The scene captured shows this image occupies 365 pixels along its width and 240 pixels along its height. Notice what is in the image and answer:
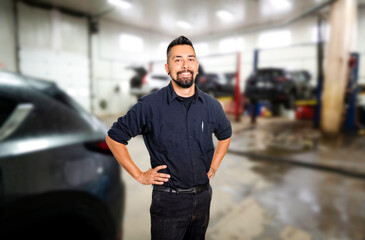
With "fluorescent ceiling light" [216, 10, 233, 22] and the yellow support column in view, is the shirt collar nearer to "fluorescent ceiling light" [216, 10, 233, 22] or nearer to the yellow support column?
"fluorescent ceiling light" [216, 10, 233, 22]

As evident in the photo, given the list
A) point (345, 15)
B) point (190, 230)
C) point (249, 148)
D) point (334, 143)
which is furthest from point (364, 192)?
point (345, 15)

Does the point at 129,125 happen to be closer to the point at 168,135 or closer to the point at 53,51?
the point at 168,135

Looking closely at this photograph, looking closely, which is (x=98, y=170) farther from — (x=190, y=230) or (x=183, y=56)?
(x=183, y=56)

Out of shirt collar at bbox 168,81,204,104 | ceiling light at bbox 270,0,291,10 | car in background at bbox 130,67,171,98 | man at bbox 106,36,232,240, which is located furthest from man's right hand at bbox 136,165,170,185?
ceiling light at bbox 270,0,291,10

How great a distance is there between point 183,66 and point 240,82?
7395 millimetres

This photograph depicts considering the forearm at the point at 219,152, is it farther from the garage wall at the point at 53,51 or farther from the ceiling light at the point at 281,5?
the garage wall at the point at 53,51

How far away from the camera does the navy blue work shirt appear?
1.09 ft

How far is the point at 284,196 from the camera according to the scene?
3.28 meters

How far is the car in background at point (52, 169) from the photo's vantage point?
0.93m

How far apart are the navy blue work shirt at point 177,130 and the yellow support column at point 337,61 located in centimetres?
838

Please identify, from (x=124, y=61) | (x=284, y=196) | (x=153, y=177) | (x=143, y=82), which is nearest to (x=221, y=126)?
(x=153, y=177)

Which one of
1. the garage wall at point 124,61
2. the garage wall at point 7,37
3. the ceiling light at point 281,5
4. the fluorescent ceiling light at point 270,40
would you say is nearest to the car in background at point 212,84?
the garage wall at point 124,61

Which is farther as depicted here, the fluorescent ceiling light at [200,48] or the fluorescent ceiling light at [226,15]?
the fluorescent ceiling light at [226,15]

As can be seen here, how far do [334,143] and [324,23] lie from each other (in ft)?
14.2
